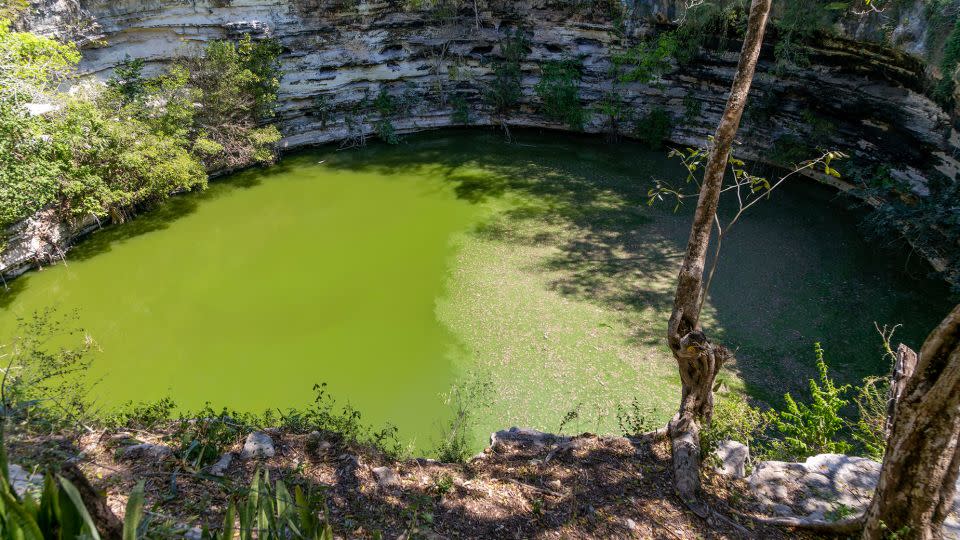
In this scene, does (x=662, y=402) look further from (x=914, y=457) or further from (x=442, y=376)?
(x=914, y=457)

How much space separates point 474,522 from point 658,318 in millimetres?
4507

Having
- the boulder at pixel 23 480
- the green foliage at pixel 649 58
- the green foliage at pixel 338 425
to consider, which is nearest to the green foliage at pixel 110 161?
the green foliage at pixel 338 425

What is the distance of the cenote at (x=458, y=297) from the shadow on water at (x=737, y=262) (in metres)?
0.04

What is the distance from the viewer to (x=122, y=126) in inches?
338

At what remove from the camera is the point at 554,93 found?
1223 cm

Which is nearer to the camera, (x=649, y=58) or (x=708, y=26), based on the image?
(x=708, y=26)

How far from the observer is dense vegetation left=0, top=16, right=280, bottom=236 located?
739 centimetres

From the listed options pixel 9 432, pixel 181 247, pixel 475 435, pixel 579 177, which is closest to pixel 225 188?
pixel 181 247

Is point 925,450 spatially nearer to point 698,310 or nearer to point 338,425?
point 698,310

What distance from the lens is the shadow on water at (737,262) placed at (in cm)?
646

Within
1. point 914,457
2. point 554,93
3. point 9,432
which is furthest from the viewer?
point 554,93

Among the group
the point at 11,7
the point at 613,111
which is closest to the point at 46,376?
the point at 11,7

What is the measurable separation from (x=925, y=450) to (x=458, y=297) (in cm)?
559

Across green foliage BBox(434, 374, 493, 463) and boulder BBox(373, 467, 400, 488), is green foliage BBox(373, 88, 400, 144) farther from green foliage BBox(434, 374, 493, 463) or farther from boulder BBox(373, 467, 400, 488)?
boulder BBox(373, 467, 400, 488)
